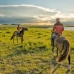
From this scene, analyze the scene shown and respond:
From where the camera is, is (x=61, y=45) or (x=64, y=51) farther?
(x=61, y=45)

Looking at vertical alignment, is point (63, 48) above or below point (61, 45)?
below

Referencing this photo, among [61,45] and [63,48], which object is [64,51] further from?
[61,45]

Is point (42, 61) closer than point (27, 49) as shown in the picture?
Yes

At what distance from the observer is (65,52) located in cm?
1130

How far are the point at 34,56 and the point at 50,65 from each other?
2.93 metres

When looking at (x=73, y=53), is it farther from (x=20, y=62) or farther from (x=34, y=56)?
(x=20, y=62)

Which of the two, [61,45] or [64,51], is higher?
[61,45]

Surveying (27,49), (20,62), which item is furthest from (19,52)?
(20,62)

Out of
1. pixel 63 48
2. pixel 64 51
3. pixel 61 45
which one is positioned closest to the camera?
pixel 64 51

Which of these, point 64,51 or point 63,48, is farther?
point 63,48

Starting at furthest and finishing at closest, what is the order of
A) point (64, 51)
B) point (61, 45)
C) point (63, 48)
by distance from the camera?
point (61, 45)
point (63, 48)
point (64, 51)

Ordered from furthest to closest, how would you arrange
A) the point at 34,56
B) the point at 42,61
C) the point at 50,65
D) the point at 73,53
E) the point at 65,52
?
the point at 73,53
the point at 34,56
the point at 42,61
the point at 50,65
the point at 65,52

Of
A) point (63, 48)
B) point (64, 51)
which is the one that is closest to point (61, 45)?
point (63, 48)

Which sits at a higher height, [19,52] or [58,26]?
[58,26]
